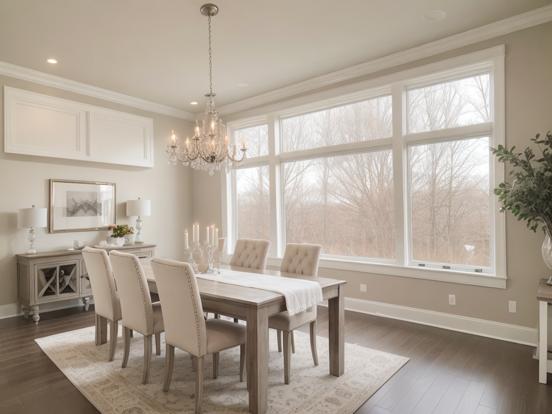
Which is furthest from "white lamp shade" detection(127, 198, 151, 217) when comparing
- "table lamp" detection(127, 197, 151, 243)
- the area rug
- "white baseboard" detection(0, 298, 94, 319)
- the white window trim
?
the area rug

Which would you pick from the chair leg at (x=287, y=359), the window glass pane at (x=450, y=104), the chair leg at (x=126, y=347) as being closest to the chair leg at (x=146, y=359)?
the chair leg at (x=126, y=347)

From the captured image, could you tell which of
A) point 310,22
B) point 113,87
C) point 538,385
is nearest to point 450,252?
point 538,385

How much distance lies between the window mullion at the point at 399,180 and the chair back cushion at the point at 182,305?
2823 mm

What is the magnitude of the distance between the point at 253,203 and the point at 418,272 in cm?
295

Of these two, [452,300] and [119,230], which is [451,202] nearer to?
[452,300]

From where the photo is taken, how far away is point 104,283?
3.25m

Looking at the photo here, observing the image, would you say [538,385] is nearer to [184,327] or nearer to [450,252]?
[450,252]

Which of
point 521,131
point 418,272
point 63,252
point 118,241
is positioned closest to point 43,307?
point 63,252

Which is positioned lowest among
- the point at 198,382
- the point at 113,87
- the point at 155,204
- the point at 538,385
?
the point at 538,385

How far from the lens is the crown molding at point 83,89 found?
4551 mm

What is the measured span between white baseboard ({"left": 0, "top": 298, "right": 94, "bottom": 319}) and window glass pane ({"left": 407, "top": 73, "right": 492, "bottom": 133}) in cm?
520

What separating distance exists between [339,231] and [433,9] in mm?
2832

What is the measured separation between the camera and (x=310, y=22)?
3574 mm

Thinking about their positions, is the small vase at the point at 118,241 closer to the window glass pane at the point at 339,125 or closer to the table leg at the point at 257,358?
the window glass pane at the point at 339,125
